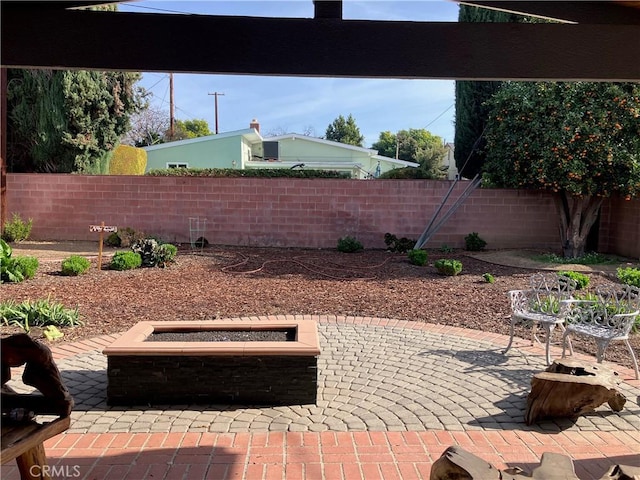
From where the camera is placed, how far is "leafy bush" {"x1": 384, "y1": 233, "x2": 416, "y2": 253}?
1233 cm

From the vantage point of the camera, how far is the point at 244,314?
643 centimetres

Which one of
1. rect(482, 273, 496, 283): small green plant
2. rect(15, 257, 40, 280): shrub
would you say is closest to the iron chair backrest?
rect(482, 273, 496, 283): small green plant

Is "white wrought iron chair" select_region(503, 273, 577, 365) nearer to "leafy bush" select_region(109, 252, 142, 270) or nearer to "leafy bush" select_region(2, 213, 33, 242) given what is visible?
"leafy bush" select_region(109, 252, 142, 270)

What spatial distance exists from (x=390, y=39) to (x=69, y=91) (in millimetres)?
12938

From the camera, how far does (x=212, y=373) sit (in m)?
3.67

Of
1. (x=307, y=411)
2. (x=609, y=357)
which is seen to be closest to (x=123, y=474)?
(x=307, y=411)

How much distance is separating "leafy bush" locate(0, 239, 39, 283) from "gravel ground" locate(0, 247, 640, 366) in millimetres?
148

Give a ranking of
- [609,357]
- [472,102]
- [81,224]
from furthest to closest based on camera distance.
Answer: [472,102] < [81,224] < [609,357]

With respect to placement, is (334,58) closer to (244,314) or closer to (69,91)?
(244,314)

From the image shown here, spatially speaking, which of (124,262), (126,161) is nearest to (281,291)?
(124,262)

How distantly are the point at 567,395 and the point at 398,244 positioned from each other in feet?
29.6

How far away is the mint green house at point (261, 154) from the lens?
79.0 feet

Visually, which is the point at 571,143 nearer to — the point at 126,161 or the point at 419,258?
the point at 419,258
